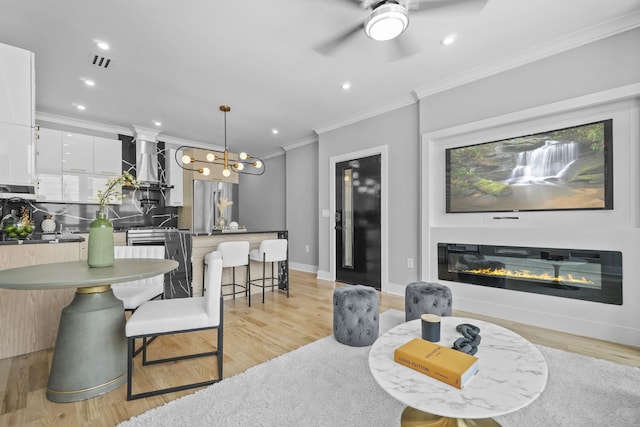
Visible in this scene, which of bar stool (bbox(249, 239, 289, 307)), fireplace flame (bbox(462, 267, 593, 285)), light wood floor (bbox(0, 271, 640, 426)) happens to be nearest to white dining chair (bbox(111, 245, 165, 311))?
light wood floor (bbox(0, 271, 640, 426))

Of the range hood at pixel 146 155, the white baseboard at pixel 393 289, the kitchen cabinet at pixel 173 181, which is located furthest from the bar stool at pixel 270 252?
the range hood at pixel 146 155

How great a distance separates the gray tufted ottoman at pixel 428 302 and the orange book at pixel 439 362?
51.9 inches

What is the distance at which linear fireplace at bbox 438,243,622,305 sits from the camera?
2604 millimetres

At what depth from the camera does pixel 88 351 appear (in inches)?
69.6

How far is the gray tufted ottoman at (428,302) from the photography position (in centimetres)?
261

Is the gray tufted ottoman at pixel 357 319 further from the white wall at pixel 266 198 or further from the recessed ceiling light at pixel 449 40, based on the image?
the white wall at pixel 266 198

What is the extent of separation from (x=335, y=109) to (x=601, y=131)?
3098mm

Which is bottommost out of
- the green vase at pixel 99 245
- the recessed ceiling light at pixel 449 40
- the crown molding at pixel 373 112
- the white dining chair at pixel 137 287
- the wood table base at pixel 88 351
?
the wood table base at pixel 88 351

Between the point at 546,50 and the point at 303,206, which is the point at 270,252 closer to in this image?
the point at 303,206

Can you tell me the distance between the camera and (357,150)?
4738 mm

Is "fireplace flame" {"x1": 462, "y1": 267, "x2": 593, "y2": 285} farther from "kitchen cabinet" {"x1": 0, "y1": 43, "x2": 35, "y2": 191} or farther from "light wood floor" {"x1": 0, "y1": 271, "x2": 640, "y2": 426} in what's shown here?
"kitchen cabinet" {"x1": 0, "y1": 43, "x2": 35, "y2": 191}

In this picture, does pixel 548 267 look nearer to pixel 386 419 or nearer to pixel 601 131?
pixel 601 131

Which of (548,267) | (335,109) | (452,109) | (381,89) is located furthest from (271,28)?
(548,267)

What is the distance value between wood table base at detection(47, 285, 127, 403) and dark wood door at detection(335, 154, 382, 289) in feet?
11.1
